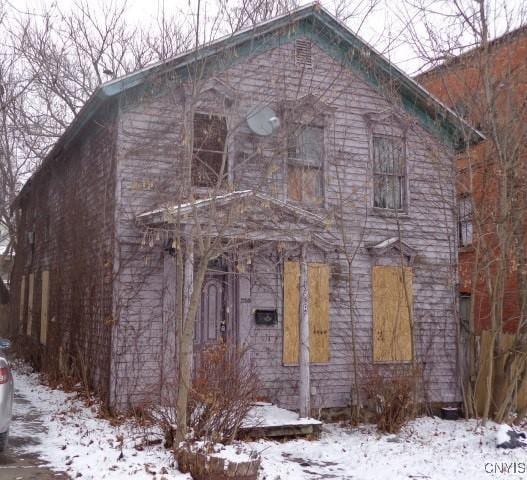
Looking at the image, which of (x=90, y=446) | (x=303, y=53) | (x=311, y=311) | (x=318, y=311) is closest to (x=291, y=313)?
(x=311, y=311)

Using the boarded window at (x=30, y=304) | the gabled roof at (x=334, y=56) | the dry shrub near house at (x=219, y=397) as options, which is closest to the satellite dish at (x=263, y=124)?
the gabled roof at (x=334, y=56)

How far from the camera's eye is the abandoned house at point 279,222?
32.5ft

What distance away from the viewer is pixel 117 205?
1018 centimetres

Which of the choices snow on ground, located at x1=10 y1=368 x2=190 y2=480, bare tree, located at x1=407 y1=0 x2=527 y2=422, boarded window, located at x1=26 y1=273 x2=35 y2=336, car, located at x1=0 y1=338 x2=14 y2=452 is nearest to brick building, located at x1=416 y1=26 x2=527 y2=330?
bare tree, located at x1=407 y1=0 x2=527 y2=422

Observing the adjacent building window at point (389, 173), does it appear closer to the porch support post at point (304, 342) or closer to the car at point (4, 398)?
the porch support post at point (304, 342)

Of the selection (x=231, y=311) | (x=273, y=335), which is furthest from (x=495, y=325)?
(x=231, y=311)

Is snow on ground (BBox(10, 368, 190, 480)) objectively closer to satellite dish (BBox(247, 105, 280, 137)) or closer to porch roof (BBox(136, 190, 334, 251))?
porch roof (BBox(136, 190, 334, 251))

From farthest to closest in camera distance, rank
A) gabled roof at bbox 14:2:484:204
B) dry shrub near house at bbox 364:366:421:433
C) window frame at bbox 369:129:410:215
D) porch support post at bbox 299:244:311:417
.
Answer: window frame at bbox 369:129:410:215 < dry shrub near house at bbox 364:366:421:433 < gabled roof at bbox 14:2:484:204 < porch support post at bbox 299:244:311:417

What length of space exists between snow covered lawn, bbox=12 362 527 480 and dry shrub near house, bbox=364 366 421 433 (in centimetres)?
21

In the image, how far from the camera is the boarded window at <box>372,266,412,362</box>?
11.9 metres

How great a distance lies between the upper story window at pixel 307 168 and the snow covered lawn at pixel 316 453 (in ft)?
13.2

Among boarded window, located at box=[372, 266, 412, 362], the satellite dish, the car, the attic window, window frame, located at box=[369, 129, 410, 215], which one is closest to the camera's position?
the car

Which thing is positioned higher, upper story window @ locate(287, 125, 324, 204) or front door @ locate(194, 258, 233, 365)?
upper story window @ locate(287, 125, 324, 204)

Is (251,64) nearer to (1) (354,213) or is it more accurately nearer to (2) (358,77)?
(2) (358,77)
